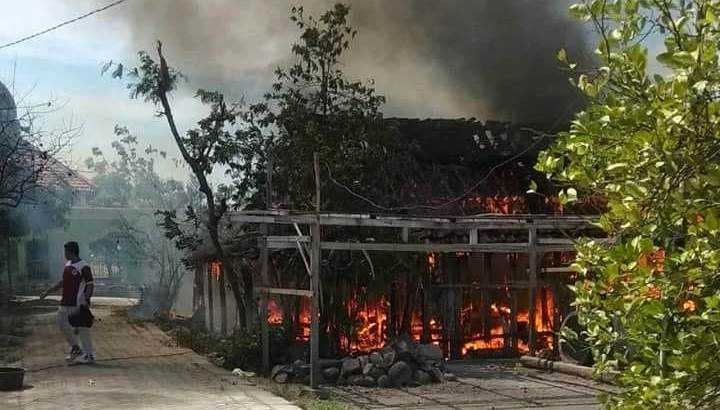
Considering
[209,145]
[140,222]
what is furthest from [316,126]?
[140,222]

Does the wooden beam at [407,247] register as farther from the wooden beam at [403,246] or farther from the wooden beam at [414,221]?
the wooden beam at [414,221]

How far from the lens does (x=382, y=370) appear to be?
Result: 10531 mm

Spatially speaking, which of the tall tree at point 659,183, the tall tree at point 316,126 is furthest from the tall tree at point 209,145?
the tall tree at point 659,183

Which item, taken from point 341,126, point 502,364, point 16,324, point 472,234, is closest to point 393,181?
point 341,126

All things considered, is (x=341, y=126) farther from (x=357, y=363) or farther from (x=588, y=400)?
(x=588, y=400)

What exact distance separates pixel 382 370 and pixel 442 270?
3219mm

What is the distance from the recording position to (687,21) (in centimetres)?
254

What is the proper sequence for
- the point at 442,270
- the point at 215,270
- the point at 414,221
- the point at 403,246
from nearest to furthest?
the point at 403,246
the point at 414,221
the point at 442,270
the point at 215,270

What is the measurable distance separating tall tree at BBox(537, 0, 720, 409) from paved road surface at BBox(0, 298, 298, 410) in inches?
245

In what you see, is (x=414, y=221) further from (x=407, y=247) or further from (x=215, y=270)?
(x=215, y=270)

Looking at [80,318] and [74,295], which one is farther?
[74,295]

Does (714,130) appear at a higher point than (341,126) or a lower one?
lower

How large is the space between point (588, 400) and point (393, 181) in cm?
549

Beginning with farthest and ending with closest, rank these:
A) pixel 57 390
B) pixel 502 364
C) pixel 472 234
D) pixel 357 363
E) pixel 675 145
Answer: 1. pixel 502 364
2. pixel 472 234
3. pixel 357 363
4. pixel 57 390
5. pixel 675 145
